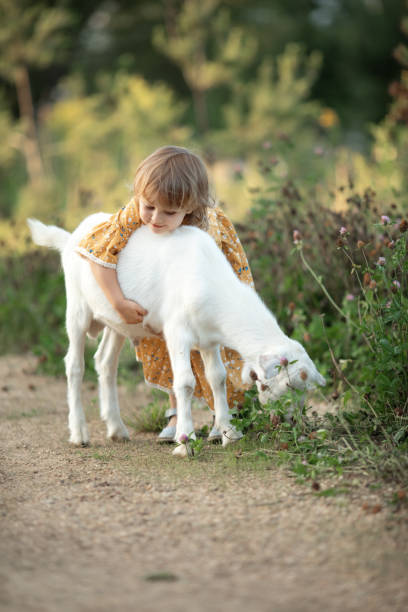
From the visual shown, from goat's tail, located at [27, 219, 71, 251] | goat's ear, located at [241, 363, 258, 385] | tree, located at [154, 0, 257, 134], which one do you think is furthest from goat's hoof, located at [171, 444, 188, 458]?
tree, located at [154, 0, 257, 134]

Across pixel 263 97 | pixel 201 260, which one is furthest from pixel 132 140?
pixel 201 260

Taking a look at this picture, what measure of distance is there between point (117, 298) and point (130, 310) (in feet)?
0.31

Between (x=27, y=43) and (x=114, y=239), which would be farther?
(x=27, y=43)

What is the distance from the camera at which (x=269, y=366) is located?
3.29 metres

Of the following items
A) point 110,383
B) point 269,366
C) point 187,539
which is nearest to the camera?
point 187,539

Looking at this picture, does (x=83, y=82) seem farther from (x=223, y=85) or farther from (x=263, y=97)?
(x=263, y=97)

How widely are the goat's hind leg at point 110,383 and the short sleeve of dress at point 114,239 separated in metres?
0.69

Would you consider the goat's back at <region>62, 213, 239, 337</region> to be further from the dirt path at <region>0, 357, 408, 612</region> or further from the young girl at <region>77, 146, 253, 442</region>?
the dirt path at <region>0, 357, 408, 612</region>

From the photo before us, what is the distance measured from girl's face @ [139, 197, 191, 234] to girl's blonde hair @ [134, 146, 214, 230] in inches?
1.4

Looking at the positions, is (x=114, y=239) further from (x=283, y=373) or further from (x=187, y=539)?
(x=187, y=539)

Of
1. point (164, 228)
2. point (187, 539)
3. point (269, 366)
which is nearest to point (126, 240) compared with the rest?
point (164, 228)

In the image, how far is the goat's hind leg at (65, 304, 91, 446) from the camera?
13.1 feet

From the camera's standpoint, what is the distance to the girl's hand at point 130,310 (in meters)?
3.66

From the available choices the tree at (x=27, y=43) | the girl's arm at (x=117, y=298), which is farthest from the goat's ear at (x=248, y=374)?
the tree at (x=27, y=43)
